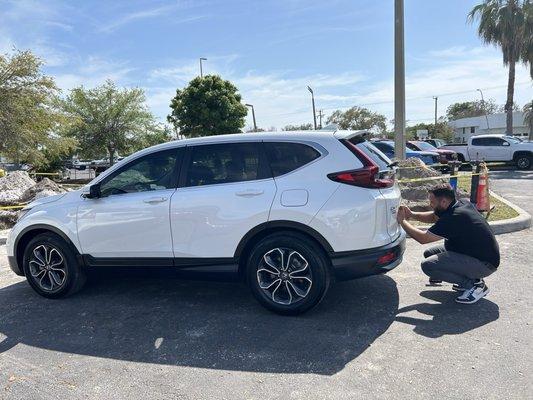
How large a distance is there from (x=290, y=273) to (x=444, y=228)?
1.65m

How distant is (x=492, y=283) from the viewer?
5.12m

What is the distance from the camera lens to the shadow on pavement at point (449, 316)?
397cm

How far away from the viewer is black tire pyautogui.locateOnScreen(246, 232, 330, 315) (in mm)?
4141

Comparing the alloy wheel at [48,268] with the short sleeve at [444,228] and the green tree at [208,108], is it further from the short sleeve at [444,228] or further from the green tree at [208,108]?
the green tree at [208,108]

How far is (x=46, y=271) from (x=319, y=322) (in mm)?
3096

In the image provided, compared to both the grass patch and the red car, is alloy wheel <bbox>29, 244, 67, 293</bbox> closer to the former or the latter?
the grass patch

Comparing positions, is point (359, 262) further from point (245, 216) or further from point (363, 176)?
point (245, 216)

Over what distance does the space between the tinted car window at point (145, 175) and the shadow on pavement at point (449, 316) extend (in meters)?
2.66

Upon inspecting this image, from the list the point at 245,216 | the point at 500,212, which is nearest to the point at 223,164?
the point at 245,216

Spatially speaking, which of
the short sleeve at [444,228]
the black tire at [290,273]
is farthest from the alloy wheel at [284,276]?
the short sleeve at [444,228]

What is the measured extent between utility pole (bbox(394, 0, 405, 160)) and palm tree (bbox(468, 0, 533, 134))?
20.0m

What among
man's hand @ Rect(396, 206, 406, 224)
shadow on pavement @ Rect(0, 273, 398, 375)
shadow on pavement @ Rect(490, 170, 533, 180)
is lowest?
shadow on pavement @ Rect(490, 170, 533, 180)

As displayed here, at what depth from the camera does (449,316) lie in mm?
4250

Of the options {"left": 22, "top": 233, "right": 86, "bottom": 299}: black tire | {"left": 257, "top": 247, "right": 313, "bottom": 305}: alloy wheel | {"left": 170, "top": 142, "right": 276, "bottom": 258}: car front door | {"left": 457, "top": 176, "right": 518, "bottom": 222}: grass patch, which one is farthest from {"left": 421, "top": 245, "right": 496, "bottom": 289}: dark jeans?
{"left": 457, "top": 176, "right": 518, "bottom": 222}: grass patch
